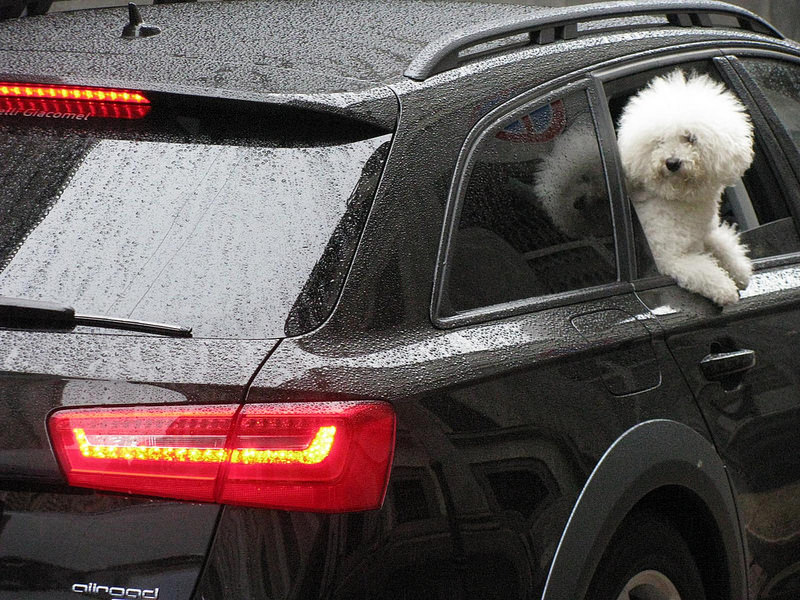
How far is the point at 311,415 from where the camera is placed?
6.23 feet

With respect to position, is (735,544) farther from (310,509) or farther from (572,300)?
(310,509)

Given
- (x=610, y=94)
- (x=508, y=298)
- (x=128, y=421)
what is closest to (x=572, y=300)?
(x=508, y=298)

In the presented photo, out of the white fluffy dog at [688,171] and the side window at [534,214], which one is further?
the white fluffy dog at [688,171]

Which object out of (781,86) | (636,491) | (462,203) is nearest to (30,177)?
(462,203)

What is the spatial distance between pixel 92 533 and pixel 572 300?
3.85 ft

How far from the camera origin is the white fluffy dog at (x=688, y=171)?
9.91ft

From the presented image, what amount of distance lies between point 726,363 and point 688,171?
0.55m

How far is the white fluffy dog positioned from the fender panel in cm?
45

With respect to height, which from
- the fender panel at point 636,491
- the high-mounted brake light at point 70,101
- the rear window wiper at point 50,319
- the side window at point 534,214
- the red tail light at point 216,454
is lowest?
the fender panel at point 636,491

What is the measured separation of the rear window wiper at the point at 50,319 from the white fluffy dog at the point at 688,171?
1.49 metres

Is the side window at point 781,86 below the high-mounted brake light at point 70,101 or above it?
above

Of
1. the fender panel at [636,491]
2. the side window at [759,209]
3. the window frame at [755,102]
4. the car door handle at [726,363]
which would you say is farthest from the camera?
the side window at [759,209]

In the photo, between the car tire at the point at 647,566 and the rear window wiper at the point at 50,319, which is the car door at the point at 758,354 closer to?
the car tire at the point at 647,566

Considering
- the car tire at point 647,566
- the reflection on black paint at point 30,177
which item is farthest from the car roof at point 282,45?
the car tire at point 647,566
